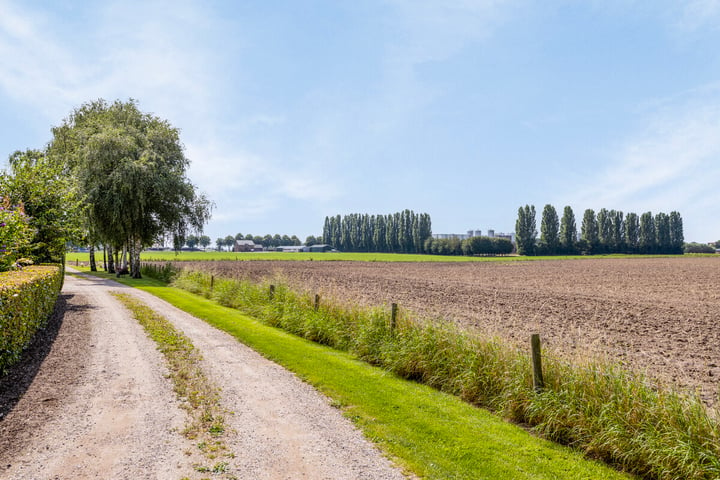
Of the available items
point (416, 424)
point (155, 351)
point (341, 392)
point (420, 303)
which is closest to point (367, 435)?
point (416, 424)

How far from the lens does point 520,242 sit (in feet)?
392

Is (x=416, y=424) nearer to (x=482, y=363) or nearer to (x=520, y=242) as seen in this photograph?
(x=482, y=363)

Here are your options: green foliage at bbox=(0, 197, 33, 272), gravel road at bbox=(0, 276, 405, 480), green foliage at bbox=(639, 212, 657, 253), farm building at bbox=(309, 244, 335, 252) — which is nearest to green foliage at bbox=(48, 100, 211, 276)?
green foliage at bbox=(0, 197, 33, 272)

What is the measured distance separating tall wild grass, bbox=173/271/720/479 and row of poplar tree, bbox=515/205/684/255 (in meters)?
116

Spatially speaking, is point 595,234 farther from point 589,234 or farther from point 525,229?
point 525,229

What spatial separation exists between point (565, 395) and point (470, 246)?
405ft

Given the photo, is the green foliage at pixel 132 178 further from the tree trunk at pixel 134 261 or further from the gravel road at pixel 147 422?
the gravel road at pixel 147 422

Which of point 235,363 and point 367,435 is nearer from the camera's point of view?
point 367,435

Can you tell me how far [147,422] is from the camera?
6484mm

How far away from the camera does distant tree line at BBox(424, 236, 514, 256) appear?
414 ft

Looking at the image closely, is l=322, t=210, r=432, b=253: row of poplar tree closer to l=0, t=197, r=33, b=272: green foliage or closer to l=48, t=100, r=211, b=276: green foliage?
l=48, t=100, r=211, b=276: green foliage

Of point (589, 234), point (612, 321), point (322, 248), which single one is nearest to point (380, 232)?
point (322, 248)

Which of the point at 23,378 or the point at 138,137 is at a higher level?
the point at 138,137

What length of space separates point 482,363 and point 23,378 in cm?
915
